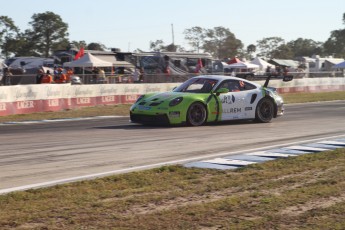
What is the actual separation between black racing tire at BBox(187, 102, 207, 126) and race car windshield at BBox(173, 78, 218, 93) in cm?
50

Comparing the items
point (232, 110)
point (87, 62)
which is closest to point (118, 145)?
point (232, 110)

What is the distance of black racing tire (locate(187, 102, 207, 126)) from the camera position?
→ 1412cm

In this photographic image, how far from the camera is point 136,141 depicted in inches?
441

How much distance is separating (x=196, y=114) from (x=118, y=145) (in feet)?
13.3

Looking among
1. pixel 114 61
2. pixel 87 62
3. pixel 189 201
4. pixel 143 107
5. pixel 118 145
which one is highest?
pixel 114 61

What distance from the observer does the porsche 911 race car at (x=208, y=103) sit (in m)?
13.9

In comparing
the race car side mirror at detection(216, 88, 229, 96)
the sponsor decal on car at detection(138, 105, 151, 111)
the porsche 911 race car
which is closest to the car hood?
the porsche 911 race car

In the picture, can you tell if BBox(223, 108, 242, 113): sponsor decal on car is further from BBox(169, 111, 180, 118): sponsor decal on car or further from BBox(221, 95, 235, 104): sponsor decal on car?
BBox(169, 111, 180, 118): sponsor decal on car

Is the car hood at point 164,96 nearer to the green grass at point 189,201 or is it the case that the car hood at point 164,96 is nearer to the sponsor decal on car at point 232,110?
the sponsor decal on car at point 232,110

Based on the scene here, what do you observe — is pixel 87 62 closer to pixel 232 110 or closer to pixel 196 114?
pixel 232 110

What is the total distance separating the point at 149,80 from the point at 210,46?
99.8 m

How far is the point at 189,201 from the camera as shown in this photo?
5996mm

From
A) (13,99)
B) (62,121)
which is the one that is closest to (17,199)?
(62,121)

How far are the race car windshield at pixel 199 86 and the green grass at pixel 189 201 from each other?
682cm
